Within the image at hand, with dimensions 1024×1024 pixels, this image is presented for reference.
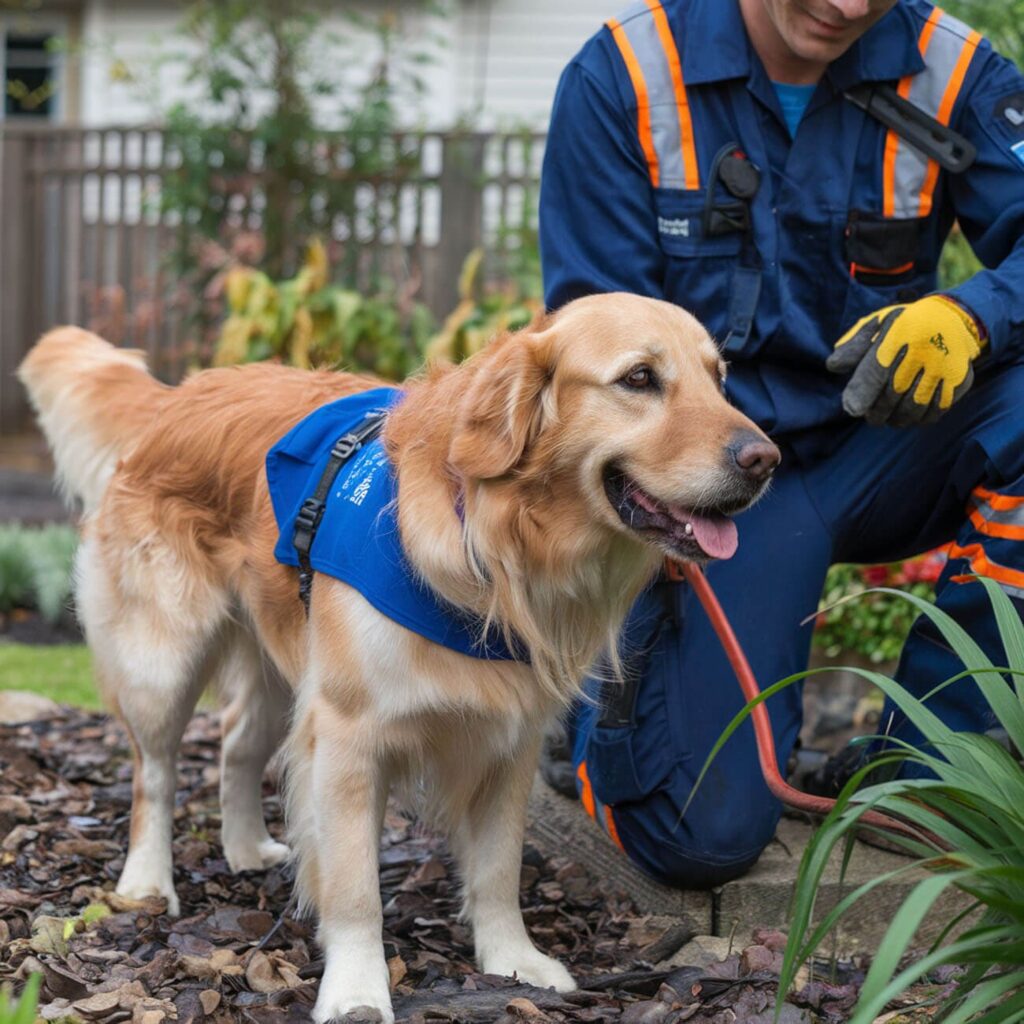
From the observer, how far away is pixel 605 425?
2.60m

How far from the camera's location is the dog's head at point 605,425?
2.57 meters

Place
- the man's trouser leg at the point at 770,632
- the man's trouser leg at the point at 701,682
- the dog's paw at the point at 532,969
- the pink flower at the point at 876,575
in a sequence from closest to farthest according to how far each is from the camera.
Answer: the dog's paw at the point at 532,969
the man's trouser leg at the point at 770,632
the man's trouser leg at the point at 701,682
the pink flower at the point at 876,575

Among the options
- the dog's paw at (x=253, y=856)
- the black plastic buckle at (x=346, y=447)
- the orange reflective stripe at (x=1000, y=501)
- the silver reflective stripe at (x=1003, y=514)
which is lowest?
the dog's paw at (x=253, y=856)

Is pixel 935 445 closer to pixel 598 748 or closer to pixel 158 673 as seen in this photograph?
pixel 598 748

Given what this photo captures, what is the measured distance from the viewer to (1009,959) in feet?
6.24

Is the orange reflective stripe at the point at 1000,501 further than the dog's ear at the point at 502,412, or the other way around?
the orange reflective stripe at the point at 1000,501

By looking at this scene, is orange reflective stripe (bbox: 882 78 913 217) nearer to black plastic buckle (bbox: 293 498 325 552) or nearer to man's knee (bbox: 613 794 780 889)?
man's knee (bbox: 613 794 780 889)

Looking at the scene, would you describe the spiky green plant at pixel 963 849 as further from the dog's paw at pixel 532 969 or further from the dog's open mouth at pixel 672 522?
the dog's paw at pixel 532 969

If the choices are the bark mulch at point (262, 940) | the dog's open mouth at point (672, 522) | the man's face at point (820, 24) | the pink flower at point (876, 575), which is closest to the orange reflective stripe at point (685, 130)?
the man's face at point (820, 24)

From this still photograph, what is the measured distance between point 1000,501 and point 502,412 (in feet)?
4.18

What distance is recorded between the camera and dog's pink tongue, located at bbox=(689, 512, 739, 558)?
258 centimetres

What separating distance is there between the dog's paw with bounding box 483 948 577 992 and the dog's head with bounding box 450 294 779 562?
946mm

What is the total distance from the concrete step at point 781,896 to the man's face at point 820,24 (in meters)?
1.89

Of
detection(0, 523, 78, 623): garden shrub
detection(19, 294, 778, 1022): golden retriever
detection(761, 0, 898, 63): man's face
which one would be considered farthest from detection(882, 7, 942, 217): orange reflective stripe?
detection(0, 523, 78, 623): garden shrub
